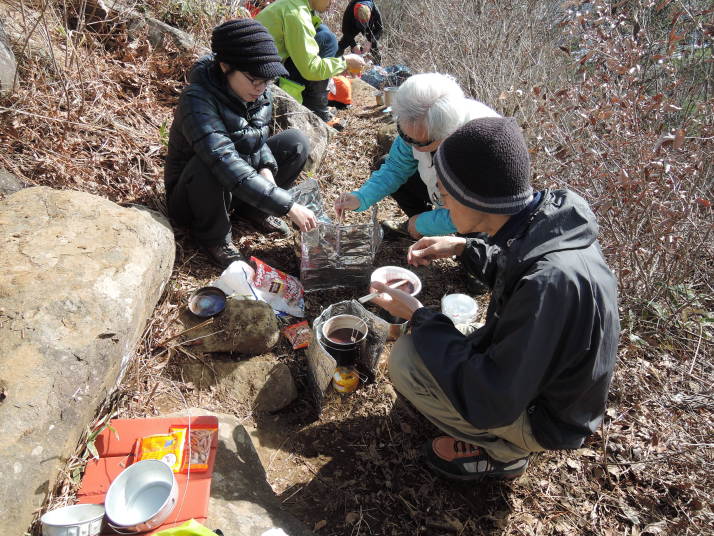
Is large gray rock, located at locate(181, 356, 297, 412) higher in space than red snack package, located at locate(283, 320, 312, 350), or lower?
lower

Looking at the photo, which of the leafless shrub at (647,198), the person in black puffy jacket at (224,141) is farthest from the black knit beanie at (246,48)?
the leafless shrub at (647,198)

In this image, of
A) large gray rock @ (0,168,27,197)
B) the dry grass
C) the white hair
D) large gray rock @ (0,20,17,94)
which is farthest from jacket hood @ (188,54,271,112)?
large gray rock @ (0,20,17,94)

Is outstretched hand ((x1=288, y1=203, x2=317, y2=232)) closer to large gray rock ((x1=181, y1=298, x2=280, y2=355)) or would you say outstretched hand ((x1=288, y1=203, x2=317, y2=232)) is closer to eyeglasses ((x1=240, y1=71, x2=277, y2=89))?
large gray rock ((x1=181, y1=298, x2=280, y2=355))

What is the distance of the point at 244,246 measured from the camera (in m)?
3.71

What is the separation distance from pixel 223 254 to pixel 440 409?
2015 mm

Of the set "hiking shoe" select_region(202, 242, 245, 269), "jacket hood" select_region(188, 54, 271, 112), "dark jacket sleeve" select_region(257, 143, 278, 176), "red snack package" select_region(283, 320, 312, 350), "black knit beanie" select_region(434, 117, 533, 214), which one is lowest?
"red snack package" select_region(283, 320, 312, 350)

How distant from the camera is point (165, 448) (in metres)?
2.14

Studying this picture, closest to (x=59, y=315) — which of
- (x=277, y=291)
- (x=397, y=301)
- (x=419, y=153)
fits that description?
(x=277, y=291)

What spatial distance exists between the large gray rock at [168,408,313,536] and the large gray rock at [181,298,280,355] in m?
0.46

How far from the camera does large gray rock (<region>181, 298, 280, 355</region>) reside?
2773mm

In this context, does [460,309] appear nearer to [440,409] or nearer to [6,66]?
[440,409]

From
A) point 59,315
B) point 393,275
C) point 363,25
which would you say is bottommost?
point 393,275

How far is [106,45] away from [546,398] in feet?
17.3

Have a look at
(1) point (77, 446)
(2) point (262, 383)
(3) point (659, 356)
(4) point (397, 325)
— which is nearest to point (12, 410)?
(1) point (77, 446)
